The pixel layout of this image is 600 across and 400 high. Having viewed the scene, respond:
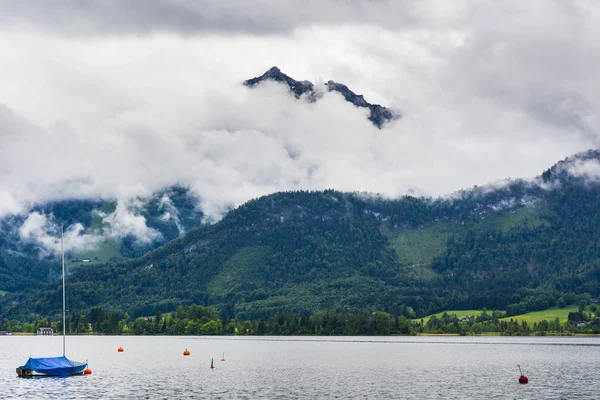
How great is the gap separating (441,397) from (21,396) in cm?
6110

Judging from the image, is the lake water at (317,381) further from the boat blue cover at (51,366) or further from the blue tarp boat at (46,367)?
the boat blue cover at (51,366)

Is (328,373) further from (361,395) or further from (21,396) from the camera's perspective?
(21,396)

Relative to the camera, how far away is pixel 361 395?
129875 millimetres

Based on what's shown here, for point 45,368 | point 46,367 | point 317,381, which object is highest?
point 46,367

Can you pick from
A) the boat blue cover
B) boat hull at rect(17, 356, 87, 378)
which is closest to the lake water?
boat hull at rect(17, 356, 87, 378)

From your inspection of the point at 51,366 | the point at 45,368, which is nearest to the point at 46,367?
the point at 45,368

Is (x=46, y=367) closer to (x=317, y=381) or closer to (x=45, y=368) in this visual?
(x=45, y=368)

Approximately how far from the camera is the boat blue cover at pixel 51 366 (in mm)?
156500

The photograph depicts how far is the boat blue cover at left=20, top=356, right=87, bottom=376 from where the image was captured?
15650 cm

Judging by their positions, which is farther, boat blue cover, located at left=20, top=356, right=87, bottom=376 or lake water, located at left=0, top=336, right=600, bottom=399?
boat blue cover, located at left=20, top=356, right=87, bottom=376

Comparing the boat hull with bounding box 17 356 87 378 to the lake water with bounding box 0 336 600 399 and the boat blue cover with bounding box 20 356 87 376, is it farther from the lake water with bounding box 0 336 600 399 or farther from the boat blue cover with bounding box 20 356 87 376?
the lake water with bounding box 0 336 600 399

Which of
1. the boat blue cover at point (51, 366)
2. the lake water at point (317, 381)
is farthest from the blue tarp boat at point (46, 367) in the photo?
the lake water at point (317, 381)

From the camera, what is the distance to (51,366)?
157500 mm

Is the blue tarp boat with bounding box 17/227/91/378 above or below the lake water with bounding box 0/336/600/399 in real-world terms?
above
